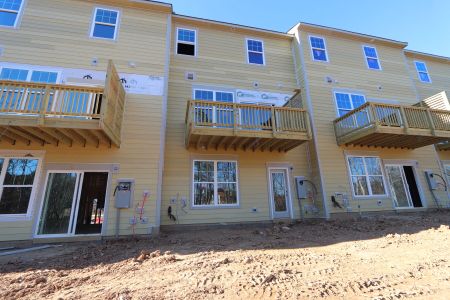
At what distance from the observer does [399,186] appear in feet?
36.0

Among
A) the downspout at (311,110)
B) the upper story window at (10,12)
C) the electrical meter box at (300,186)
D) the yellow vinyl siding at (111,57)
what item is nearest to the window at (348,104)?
the downspout at (311,110)

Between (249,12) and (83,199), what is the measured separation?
12.5 metres

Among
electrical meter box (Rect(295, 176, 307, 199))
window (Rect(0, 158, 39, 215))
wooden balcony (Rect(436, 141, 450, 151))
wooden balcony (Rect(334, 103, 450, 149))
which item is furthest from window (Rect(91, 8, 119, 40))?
wooden balcony (Rect(436, 141, 450, 151))

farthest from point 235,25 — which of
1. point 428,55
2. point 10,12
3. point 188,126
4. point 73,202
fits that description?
point 428,55

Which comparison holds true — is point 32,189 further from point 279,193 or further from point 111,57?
point 279,193

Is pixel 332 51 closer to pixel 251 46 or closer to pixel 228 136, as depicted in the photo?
pixel 251 46

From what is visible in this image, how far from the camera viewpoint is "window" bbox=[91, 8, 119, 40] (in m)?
9.45

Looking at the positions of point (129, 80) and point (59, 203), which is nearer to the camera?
point (59, 203)

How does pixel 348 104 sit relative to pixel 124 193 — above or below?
above

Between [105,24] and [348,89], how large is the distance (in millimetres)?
12046

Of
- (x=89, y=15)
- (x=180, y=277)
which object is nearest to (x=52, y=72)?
(x=89, y=15)

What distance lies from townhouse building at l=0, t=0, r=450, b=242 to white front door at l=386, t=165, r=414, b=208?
0.07m

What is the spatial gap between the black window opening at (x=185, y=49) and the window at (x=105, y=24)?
9.08 ft

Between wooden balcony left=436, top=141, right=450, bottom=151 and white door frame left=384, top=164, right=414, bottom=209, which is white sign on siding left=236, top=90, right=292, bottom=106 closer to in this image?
white door frame left=384, top=164, right=414, bottom=209
